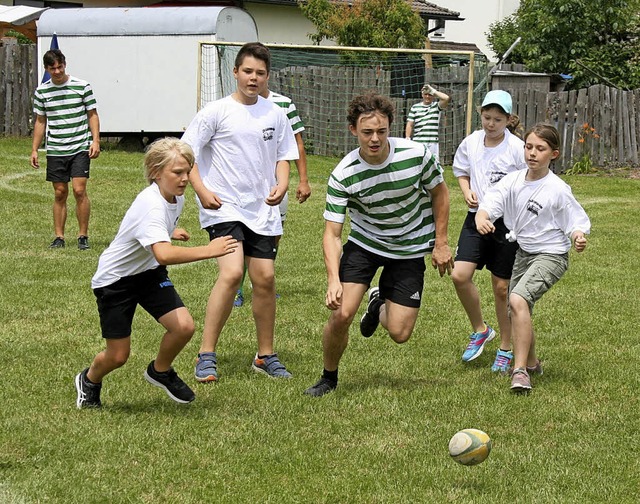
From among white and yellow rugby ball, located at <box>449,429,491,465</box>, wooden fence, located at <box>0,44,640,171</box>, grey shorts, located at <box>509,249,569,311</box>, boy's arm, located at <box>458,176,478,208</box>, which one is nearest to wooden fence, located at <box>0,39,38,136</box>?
wooden fence, located at <box>0,44,640,171</box>

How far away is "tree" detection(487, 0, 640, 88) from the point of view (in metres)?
29.1

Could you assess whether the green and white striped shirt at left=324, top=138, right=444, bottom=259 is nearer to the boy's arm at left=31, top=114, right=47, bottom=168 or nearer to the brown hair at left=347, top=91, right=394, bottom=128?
the brown hair at left=347, top=91, right=394, bottom=128

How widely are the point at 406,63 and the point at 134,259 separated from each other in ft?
58.2

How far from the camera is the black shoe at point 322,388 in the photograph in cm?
647

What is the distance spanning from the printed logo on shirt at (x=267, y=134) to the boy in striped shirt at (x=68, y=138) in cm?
537

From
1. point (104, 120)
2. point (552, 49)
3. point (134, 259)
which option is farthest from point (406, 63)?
point (134, 259)

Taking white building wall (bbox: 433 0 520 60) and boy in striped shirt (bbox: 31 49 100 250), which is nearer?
boy in striped shirt (bbox: 31 49 100 250)

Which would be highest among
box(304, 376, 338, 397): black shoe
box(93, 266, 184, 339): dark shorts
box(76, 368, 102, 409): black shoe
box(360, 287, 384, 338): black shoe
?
box(93, 266, 184, 339): dark shorts

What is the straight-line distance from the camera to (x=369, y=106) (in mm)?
6070

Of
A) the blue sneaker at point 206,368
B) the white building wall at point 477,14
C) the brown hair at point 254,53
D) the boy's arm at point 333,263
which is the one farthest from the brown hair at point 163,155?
the white building wall at point 477,14

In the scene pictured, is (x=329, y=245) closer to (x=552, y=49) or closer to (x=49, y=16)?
(x=49, y=16)

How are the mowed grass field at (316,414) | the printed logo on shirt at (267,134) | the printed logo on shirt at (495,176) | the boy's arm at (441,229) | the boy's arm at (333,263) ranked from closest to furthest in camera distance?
the mowed grass field at (316,414) < the boy's arm at (333,263) < the boy's arm at (441,229) < the printed logo on shirt at (267,134) < the printed logo on shirt at (495,176)

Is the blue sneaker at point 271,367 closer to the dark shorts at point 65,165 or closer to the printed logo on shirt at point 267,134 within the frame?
the printed logo on shirt at point 267,134

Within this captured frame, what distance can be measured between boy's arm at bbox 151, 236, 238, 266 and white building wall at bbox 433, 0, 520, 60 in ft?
139
